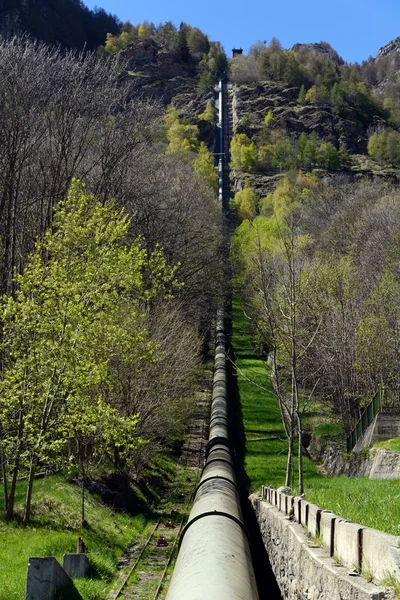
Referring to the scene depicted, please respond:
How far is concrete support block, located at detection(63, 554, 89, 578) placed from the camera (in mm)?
14703

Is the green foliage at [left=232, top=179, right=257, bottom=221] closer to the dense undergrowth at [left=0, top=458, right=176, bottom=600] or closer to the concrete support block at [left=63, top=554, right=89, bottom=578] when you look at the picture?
the dense undergrowth at [left=0, top=458, right=176, bottom=600]

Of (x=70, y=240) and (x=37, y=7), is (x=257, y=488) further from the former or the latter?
(x=37, y=7)

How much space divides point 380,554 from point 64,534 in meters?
12.8

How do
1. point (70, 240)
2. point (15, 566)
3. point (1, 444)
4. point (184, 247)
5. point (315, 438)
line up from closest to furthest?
point (15, 566) < point (1, 444) < point (70, 240) < point (315, 438) < point (184, 247)

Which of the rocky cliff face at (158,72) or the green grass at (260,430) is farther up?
the rocky cliff face at (158,72)

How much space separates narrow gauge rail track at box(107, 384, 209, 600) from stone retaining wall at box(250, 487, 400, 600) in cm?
375

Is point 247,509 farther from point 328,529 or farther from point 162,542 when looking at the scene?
point 328,529

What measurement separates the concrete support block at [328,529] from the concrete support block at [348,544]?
0.40 feet

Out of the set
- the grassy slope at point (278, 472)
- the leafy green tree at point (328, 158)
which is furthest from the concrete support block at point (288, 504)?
the leafy green tree at point (328, 158)

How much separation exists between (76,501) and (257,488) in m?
6.60

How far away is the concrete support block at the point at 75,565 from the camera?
14.7 m

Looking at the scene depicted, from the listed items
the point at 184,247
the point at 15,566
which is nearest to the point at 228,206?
the point at 184,247

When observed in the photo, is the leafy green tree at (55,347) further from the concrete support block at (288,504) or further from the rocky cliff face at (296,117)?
the rocky cliff face at (296,117)

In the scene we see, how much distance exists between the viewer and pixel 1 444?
56.9 feet
